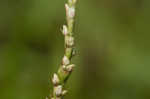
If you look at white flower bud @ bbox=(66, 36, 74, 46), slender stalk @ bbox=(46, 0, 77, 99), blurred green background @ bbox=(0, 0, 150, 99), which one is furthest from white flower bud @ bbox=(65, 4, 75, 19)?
blurred green background @ bbox=(0, 0, 150, 99)

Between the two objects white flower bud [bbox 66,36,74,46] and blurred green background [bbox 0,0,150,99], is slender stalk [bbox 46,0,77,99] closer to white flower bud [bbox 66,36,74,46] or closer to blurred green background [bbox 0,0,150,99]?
white flower bud [bbox 66,36,74,46]

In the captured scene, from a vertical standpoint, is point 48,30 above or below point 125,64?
above

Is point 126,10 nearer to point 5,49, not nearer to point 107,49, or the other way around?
point 107,49

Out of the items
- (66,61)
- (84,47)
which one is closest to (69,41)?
(66,61)

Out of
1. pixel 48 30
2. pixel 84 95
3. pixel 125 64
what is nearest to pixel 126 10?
pixel 125 64

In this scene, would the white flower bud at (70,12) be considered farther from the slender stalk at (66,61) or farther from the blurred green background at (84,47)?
the blurred green background at (84,47)

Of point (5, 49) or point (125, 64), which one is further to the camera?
point (125, 64)

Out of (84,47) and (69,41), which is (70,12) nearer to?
(69,41)

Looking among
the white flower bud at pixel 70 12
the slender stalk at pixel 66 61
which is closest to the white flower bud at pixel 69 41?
the slender stalk at pixel 66 61
